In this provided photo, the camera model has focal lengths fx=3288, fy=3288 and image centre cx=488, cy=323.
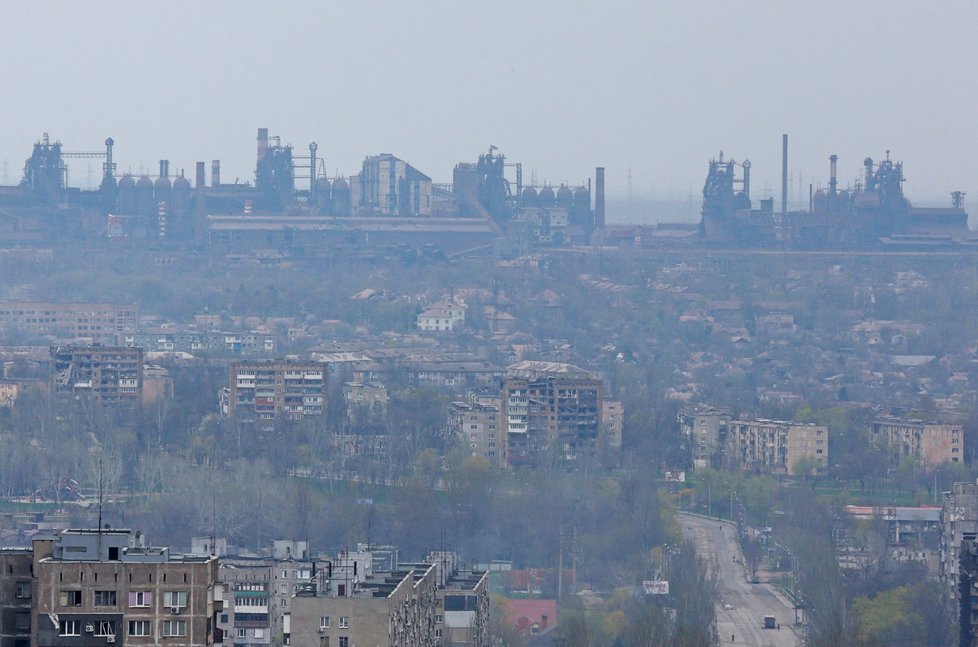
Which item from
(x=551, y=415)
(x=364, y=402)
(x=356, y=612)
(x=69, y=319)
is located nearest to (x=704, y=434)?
(x=551, y=415)

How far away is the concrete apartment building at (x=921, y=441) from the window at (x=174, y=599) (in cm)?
2918

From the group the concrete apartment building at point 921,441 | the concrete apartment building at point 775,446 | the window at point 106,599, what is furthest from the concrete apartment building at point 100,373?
the window at point 106,599

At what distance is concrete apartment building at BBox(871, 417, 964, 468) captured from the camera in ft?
139

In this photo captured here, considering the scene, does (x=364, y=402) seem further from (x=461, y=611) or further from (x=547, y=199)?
(x=547, y=199)

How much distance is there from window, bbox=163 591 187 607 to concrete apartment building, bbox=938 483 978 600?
44.0 ft

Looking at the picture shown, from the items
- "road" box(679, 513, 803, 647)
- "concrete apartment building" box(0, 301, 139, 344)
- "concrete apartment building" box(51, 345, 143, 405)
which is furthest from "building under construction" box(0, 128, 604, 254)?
"road" box(679, 513, 803, 647)

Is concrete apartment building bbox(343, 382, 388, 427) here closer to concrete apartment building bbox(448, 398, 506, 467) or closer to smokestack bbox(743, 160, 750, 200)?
concrete apartment building bbox(448, 398, 506, 467)

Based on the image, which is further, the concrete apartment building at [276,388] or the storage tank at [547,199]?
the storage tank at [547,199]

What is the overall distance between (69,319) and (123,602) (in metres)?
54.9

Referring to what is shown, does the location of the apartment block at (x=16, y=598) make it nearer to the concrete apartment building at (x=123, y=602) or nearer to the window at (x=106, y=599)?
the concrete apartment building at (x=123, y=602)

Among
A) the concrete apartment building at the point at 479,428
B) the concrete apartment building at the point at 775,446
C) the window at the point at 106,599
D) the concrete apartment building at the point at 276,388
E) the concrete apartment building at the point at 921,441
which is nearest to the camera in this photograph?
the window at the point at 106,599

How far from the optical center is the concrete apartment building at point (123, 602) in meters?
13.3

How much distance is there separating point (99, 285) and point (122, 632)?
64203 millimetres

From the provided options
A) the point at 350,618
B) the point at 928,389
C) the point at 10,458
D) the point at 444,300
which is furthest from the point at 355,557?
the point at 444,300
